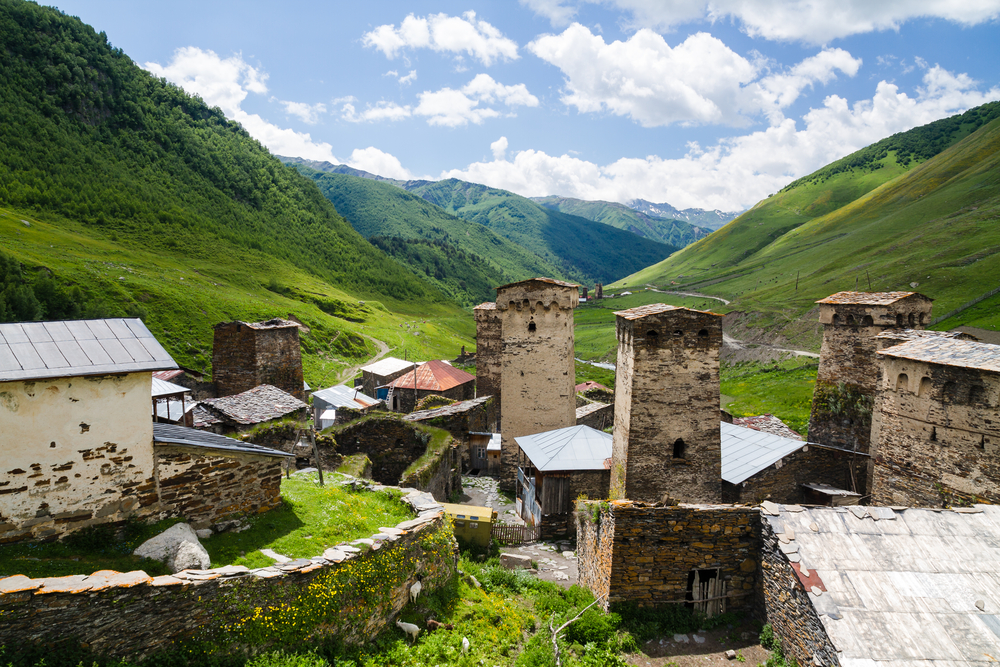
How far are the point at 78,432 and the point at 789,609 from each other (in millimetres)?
13296

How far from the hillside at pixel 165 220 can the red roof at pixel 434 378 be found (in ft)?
66.3

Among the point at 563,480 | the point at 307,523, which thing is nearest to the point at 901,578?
the point at 563,480

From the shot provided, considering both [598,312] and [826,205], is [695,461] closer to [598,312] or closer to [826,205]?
[598,312]

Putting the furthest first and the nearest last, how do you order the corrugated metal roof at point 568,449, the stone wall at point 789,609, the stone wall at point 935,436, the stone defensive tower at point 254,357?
1. the stone defensive tower at point 254,357
2. the corrugated metal roof at point 568,449
3. the stone wall at point 935,436
4. the stone wall at point 789,609

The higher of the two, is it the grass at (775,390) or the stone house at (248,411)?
the stone house at (248,411)

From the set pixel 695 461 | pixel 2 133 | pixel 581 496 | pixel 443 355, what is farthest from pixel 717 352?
A: pixel 2 133

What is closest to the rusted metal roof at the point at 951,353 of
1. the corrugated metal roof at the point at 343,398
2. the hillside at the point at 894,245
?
the corrugated metal roof at the point at 343,398

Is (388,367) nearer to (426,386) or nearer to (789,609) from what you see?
(426,386)

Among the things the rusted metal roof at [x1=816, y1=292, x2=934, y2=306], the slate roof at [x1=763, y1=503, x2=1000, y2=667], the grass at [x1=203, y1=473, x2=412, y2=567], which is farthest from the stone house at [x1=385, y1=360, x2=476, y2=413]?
the slate roof at [x1=763, y1=503, x2=1000, y2=667]

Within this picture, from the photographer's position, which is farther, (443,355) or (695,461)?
(443,355)

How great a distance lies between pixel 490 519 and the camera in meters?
16.5

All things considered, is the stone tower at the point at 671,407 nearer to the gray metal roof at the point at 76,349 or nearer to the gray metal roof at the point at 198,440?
the gray metal roof at the point at 198,440

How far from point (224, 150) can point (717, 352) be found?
15652 centimetres

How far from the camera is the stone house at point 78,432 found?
8.06 metres
